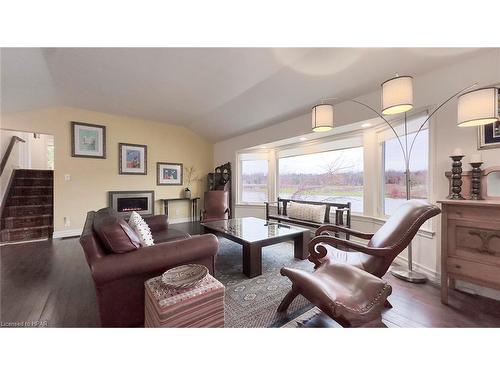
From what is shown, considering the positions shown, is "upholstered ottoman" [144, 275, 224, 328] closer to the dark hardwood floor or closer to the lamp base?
the dark hardwood floor

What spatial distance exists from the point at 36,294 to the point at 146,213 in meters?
3.08

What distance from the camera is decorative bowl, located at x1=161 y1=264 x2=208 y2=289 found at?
1.18 meters

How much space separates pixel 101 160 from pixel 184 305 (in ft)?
14.7

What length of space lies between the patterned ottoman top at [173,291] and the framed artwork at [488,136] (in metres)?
2.55

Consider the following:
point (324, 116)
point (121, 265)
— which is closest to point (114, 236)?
point (121, 265)

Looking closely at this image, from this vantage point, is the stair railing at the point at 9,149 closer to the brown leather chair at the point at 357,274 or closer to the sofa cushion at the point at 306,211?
the sofa cushion at the point at 306,211

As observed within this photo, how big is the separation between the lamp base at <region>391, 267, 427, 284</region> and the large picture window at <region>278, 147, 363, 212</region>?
1257 mm

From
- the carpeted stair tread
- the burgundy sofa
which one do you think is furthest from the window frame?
the carpeted stair tread

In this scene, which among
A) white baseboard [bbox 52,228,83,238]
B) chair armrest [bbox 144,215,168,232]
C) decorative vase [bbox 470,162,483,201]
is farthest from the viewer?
white baseboard [bbox 52,228,83,238]

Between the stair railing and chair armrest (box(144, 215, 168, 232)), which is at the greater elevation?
the stair railing

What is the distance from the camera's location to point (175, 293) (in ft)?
3.80
